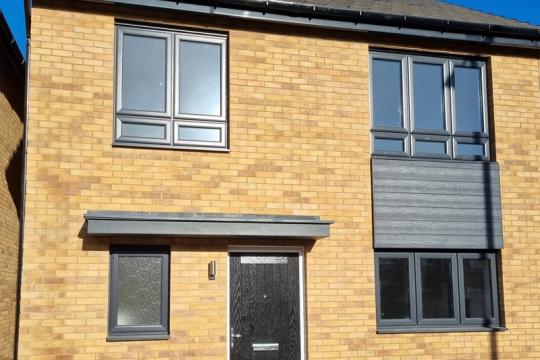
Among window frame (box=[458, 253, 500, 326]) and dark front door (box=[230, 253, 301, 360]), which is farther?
window frame (box=[458, 253, 500, 326])

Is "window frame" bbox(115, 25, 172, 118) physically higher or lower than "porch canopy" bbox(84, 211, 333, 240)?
higher

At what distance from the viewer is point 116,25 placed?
26.6ft

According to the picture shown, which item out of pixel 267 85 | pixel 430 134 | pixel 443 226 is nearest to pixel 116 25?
pixel 267 85

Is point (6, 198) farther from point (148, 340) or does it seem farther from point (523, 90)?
point (523, 90)

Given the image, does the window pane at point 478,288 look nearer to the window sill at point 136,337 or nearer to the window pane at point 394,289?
the window pane at point 394,289

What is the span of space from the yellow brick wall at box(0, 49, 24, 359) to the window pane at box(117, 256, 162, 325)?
3420 mm

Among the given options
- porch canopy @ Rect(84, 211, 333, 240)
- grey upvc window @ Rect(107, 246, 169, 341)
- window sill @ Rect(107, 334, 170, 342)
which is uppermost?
porch canopy @ Rect(84, 211, 333, 240)

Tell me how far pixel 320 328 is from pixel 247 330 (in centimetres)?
93

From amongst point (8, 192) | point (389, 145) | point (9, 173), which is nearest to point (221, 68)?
point (389, 145)

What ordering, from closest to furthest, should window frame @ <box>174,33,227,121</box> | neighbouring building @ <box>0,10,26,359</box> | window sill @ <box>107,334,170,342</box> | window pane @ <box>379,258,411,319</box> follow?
window sill @ <box>107,334,170,342</box>, window frame @ <box>174,33,227,121</box>, window pane @ <box>379,258,411,319</box>, neighbouring building @ <box>0,10,26,359</box>

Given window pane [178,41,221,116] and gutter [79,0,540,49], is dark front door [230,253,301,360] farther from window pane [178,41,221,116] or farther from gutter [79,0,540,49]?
gutter [79,0,540,49]

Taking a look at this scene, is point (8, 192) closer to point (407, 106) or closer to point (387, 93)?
point (387, 93)

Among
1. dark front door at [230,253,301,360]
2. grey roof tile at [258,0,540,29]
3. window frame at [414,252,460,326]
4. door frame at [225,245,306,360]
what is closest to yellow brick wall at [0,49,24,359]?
door frame at [225,245,306,360]

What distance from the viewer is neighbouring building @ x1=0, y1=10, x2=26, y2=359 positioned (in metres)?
10.3
